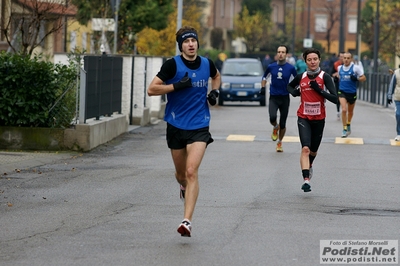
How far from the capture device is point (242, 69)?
124 ft

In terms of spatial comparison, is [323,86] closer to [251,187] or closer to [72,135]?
[251,187]

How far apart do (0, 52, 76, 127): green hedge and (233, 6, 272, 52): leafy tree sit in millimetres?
82470

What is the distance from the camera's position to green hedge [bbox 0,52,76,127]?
17.7m

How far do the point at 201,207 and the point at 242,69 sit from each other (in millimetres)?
27023

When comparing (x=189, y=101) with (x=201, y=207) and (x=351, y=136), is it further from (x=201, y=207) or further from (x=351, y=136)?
(x=351, y=136)

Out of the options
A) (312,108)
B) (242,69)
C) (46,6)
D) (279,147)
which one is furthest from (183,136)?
(242,69)

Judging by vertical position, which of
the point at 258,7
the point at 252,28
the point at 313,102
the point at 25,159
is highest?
the point at 258,7

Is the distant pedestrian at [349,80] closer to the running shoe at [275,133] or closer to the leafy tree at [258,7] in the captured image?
the running shoe at [275,133]

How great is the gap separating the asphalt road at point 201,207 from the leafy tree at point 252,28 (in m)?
81.4

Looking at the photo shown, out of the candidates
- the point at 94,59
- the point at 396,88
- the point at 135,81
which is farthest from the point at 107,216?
the point at 135,81

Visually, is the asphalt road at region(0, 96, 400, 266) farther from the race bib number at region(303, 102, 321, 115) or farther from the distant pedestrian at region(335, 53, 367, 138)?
the distant pedestrian at region(335, 53, 367, 138)

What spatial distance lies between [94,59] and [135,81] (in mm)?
5826

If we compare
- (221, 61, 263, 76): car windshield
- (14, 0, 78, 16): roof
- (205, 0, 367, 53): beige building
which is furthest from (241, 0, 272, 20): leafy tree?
(14, 0, 78, 16): roof

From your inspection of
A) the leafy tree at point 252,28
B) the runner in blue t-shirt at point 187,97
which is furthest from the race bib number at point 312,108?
the leafy tree at point 252,28
